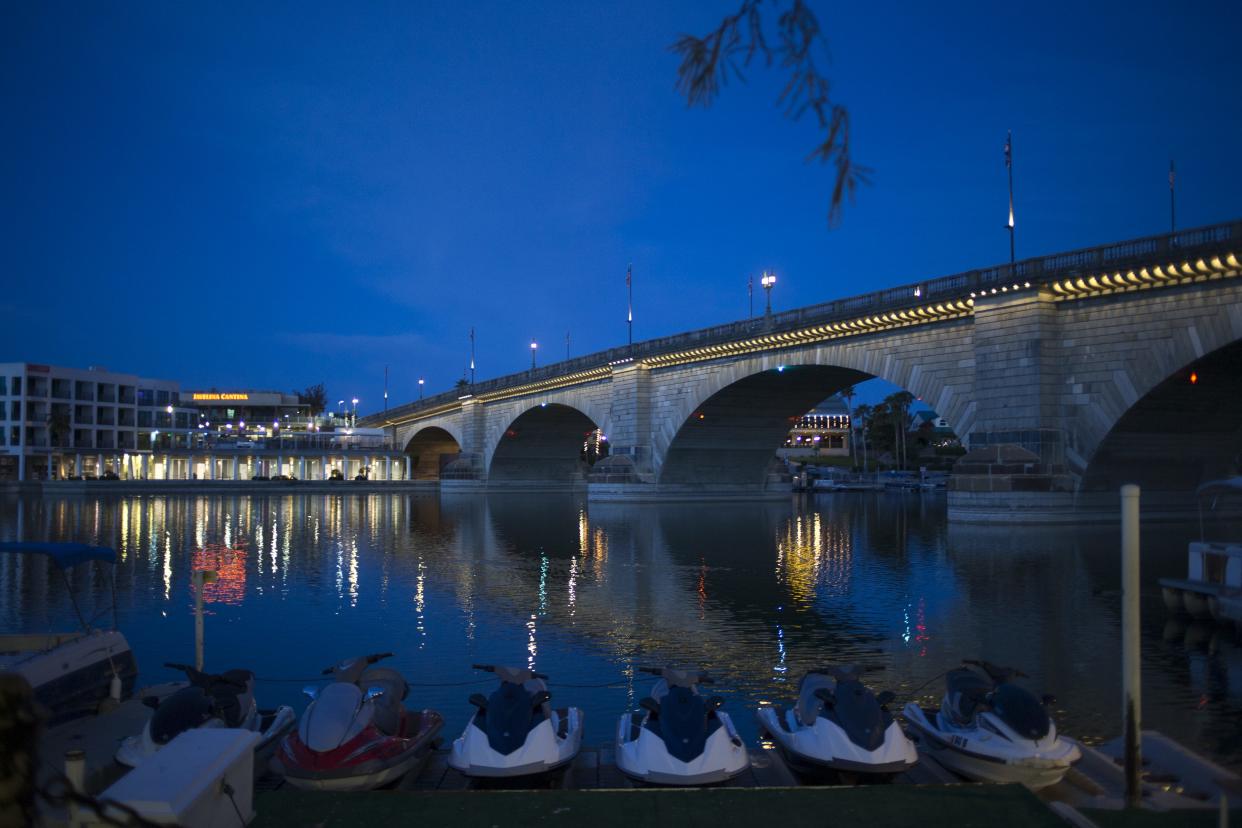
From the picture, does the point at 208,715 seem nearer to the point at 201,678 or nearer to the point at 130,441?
the point at 201,678

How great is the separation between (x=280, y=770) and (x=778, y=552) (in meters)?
26.4

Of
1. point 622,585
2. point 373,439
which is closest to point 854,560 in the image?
point 622,585

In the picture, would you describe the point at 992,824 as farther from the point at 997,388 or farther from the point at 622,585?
the point at 997,388

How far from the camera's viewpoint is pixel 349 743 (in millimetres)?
8406

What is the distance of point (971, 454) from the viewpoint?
132 ft

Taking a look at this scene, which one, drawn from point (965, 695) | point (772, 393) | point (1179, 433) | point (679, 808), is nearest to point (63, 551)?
point (679, 808)

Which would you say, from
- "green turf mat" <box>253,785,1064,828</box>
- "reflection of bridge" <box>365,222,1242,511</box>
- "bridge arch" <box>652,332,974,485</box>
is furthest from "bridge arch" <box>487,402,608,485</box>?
"green turf mat" <box>253,785,1064,828</box>

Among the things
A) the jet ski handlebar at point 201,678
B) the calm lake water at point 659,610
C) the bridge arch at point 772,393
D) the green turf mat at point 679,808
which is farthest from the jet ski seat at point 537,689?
the bridge arch at point 772,393

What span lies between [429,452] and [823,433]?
240ft

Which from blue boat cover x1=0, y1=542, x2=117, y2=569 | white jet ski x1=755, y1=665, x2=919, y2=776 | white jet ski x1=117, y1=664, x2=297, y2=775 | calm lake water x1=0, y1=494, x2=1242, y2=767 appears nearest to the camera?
white jet ski x1=755, y1=665, x2=919, y2=776

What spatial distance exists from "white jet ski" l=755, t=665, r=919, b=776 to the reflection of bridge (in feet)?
97.5

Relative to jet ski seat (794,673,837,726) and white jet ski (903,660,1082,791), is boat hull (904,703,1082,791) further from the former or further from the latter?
jet ski seat (794,673,837,726)

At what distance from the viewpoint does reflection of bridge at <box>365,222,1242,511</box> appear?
1344 inches

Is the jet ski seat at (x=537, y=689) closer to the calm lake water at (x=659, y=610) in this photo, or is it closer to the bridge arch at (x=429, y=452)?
the calm lake water at (x=659, y=610)
